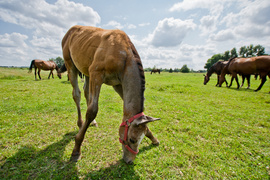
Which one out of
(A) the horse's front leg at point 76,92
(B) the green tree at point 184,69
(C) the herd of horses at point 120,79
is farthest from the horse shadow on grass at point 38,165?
(B) the green tree at point 184,69

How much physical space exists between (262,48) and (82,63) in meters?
103

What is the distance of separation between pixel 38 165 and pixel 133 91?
8.11 ft

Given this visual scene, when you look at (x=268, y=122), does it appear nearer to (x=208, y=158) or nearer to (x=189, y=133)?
(x=189, y=133)

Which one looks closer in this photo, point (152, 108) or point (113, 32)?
point (113, 32)

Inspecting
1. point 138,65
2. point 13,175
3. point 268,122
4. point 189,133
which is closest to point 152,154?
point 189,133

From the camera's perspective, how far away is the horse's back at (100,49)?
248cm

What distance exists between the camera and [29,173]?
223 cm

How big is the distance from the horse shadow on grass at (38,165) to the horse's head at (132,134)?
3.44 feet

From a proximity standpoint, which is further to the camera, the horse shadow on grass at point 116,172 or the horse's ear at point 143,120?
the horse shadow on grass at point 116,172

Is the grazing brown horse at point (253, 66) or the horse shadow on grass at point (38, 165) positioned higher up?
the grazing brown horse at point (253, 66)

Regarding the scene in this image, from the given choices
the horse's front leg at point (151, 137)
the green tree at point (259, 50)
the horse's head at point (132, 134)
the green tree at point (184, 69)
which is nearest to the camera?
the horse's head at point (132, 134)

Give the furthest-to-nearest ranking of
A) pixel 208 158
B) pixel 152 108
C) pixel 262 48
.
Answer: pixel 262 48 < pixel 152 108 < pixel 208 158

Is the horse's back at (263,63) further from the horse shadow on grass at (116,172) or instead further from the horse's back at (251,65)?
the horse shadow on grass at (116,172)

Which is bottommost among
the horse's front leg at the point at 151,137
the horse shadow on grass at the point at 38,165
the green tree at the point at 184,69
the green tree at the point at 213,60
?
the horse shadow on grass at the point at 38,165
